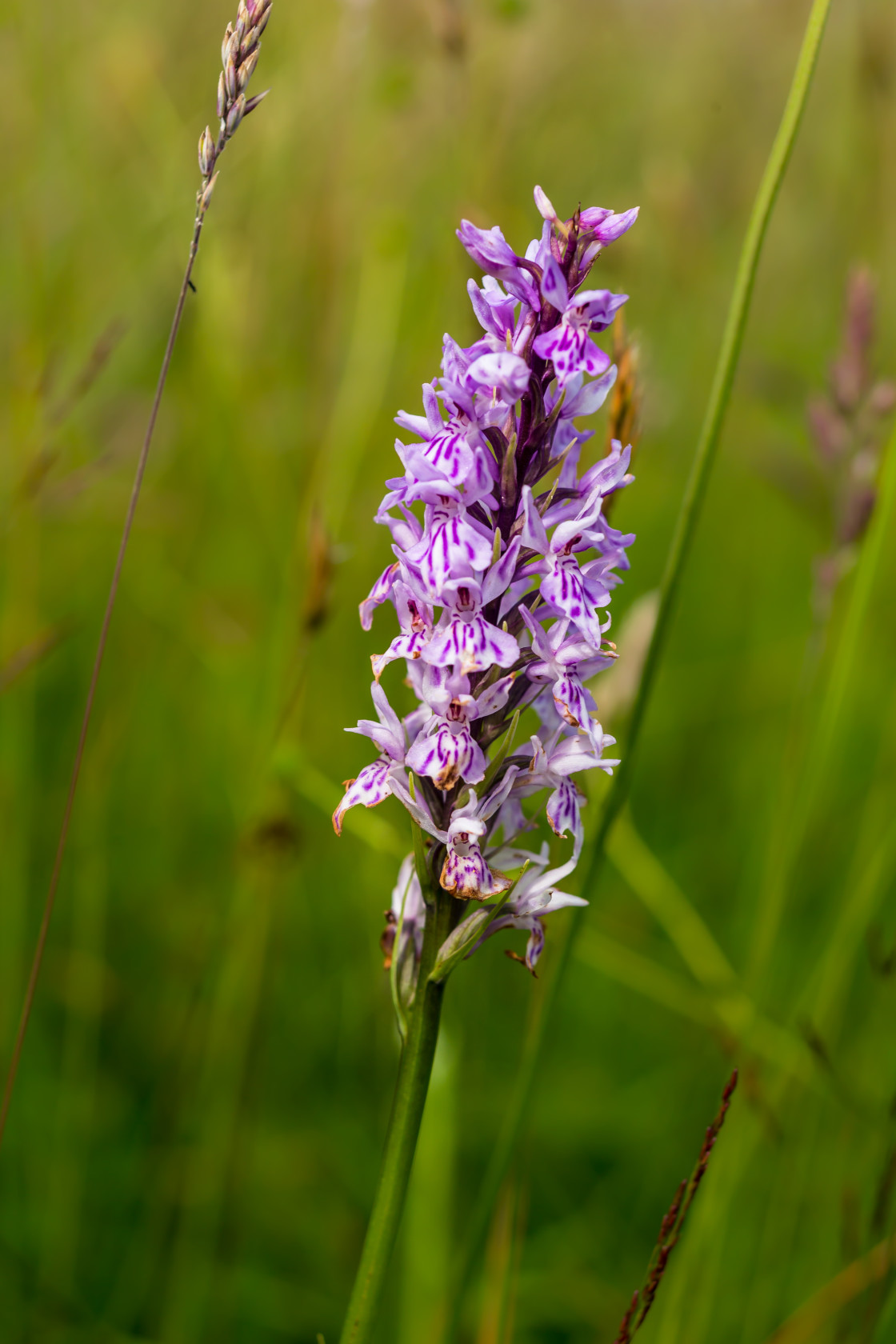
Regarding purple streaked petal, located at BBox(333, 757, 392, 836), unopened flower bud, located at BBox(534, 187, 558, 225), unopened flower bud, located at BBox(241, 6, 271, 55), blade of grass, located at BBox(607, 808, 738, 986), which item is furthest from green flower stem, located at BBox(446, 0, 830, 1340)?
blade of grass, located at BBox(607, 808, 738, 986)

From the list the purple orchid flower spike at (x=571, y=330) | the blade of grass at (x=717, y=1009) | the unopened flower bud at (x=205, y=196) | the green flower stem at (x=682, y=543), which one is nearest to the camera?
the purple orchid flower spike at (x=571, y=330)

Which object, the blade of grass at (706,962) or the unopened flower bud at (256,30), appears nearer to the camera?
the unopened flower bud at (256,30)

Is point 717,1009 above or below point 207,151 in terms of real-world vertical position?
below

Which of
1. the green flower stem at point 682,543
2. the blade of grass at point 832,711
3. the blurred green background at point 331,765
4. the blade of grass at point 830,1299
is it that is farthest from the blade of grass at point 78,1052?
the blade of grass at point 832,711

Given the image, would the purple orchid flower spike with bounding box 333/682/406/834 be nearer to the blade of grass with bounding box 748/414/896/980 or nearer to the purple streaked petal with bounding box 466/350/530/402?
the purple streaked petal with bounding box 466/350/530/402

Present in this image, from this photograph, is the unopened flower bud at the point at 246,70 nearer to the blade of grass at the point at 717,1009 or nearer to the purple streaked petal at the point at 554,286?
the purple streaked petal at the point at 554,286

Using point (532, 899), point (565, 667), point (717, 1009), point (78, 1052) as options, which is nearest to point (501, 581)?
point (565, 667)

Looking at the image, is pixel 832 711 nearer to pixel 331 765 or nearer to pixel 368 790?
pixel 368 790
